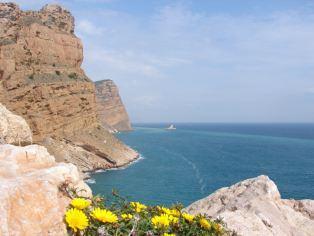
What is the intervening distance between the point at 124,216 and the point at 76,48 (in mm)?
88148

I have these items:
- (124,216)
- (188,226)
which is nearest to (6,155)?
(124,216)

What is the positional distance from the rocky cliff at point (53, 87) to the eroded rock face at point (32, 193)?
6167 centimetres

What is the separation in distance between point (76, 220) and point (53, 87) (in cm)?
7487

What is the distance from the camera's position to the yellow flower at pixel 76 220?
3342 mm

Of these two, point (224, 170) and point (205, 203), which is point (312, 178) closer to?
point (224, 170)

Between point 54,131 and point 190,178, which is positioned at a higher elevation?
point 54,131

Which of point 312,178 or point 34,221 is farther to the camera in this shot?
point 312,178

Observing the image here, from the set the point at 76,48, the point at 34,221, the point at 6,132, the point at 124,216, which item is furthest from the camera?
the point at 76,48

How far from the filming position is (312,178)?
6481 cm

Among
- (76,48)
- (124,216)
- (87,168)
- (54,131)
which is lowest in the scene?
(87,168)

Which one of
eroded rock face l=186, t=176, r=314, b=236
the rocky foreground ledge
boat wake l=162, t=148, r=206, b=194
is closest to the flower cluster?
the rocky foreground ledge

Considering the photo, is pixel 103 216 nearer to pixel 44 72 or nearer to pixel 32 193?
pixel 32 193

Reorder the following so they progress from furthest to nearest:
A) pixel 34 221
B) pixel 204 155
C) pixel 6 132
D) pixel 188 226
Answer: pixel 204 155 → pixel 6 132 → pixel 188 226 → pixel 34 221

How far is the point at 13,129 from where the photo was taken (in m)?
11.8
